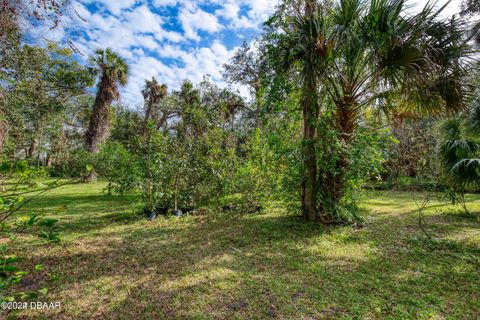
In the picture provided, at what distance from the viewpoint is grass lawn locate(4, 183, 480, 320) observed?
7.39 ft

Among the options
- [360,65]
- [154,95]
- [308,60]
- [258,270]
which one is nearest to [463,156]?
[360,65]

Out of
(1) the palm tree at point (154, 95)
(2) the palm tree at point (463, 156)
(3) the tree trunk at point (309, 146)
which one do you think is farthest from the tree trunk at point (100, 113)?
(2) the palm tree at point (463, 156)

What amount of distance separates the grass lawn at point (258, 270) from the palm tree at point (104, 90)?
26.5 ft

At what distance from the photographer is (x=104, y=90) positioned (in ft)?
39.0

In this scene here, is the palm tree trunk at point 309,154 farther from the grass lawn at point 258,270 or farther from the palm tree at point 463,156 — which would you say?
the palm tree at point 463,156

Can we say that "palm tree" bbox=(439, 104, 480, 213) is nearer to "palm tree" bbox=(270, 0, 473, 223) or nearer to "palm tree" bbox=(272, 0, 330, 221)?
"palm tree" bbox=(270, 0, 473, 223)

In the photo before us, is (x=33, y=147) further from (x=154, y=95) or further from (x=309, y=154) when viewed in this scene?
(x=309, y=154)

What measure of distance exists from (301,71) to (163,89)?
51.3ft

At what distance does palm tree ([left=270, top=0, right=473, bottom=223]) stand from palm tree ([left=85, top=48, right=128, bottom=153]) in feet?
35.0

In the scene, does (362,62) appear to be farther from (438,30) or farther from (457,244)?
(457,244)

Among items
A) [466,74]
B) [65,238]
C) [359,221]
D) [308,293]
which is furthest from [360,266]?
[65,238]

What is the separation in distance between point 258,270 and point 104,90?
12326 mm

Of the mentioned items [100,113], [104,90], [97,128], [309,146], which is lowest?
[309,146]

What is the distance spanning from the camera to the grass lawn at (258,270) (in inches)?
88.7
